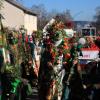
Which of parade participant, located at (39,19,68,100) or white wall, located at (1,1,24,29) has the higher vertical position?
white wall, located at (1,1,24,29)

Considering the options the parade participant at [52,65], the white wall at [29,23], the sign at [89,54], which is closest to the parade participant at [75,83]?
the parade participant at [52,65]

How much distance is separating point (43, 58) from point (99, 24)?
7269 centimetres

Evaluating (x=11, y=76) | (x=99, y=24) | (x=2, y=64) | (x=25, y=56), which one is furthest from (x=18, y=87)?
(x=99, y=24)

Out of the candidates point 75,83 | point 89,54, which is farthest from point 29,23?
point 75,83

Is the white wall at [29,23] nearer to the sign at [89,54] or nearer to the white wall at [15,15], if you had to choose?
the white wall at [15,15]

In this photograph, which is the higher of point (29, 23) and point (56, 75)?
point (29, 23)

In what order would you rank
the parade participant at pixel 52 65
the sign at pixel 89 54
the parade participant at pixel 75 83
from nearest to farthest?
the parade participant at pixel 75 83, the parade participant at pixel 52 65, the sign at pixel 89 54

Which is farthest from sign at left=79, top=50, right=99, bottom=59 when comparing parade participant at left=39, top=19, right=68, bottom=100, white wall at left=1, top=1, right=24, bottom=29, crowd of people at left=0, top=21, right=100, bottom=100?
white wall at left=1, top=1, right=24, bottom=29

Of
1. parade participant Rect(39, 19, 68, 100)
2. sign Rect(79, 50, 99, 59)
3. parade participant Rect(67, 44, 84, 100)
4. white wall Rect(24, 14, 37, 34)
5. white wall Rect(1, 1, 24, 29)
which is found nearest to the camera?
parade participant Rect(67, 44, 84, 100)

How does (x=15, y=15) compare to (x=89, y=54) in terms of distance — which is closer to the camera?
(x=89, y=54)

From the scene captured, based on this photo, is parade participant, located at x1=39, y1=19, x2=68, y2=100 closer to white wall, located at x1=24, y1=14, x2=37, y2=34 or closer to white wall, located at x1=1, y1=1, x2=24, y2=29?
white wall, located at x1=1, y1=1, x2=24, y2=29

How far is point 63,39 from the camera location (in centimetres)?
1441

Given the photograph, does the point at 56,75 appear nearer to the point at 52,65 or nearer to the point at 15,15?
the point at 52,65

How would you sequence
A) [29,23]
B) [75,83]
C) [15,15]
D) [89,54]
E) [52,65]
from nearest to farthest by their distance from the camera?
1. [75,83]
2. [52,65]
3. [89,54]
4. [15,15]
5. [29,23]
